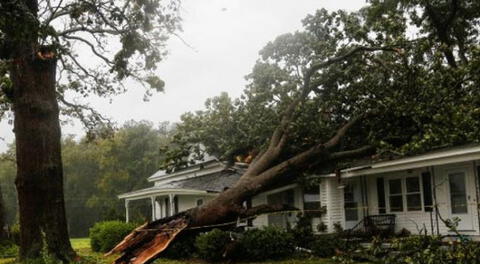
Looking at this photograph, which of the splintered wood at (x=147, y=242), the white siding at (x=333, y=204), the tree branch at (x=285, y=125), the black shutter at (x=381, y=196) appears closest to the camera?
the splintered wood at (x=147, y=242)

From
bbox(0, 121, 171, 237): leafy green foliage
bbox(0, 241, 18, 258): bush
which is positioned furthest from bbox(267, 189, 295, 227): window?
bbox(0, 121, 171, 237): leafy green foliage

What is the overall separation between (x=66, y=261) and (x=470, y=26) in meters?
19.4

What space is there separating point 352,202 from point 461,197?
15.9 ft

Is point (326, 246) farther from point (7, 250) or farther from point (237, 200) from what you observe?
point (7, 250)

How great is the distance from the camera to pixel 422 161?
16.4 m

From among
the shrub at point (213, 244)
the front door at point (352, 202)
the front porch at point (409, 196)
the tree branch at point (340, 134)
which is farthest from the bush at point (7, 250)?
the tree branch at point (340, 134)

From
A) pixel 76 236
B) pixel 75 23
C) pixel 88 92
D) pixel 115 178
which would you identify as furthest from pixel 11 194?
pixel 75 23

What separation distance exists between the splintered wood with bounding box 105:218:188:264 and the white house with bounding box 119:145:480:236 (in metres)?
6.31

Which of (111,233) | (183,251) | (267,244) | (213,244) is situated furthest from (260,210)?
(111,233)

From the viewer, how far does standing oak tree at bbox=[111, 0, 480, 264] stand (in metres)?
13.9

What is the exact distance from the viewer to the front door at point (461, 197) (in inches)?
653

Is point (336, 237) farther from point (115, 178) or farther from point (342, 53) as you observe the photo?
point (115, 178)

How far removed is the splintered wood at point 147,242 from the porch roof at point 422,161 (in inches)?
312

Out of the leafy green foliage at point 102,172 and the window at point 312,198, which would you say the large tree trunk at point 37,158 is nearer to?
the window at point 312,198
